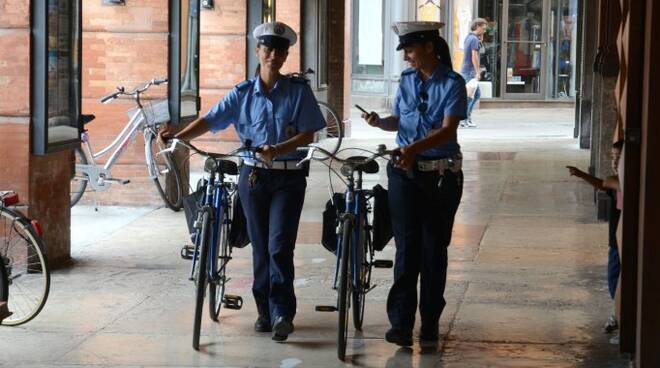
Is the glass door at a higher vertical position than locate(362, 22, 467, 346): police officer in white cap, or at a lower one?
higher

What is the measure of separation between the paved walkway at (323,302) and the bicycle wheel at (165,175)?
0.19m

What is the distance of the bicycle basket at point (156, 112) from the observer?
504 inches

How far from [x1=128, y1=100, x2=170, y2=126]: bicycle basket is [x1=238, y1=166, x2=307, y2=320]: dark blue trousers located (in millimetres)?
5447

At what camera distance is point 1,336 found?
751cm

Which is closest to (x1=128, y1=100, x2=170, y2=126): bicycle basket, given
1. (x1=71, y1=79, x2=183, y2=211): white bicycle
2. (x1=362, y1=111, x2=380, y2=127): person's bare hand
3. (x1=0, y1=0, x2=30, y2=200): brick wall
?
(x1=71, y1=79, x2=183, y2=211): white bicycle

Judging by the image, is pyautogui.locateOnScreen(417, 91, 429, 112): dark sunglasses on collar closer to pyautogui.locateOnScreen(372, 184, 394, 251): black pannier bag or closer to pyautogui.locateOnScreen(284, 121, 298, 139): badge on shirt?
pyautogui.locateOnScreen(372, 184, 394, 251): black pannier bag

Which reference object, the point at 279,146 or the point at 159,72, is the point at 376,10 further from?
the point at 279,146

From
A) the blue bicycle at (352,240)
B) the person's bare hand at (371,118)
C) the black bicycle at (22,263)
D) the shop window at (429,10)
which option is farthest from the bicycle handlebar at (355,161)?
the shop window at (429,10)

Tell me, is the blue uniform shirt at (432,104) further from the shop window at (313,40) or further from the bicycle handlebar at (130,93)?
the shop window at (313,40)

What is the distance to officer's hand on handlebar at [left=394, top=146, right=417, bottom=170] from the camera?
6875 millimetres

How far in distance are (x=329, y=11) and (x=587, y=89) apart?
17.5 feet

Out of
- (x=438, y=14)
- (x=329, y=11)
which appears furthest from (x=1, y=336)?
(x=438, y=14)

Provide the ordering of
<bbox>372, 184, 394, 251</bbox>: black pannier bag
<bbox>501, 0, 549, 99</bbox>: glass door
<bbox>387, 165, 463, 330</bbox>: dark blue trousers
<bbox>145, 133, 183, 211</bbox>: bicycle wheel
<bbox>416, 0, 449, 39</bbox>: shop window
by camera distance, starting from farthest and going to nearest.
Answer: <bbox>501, 0, 549, 99</bbox>: glass door, <bbox>416, 0, 449, 39</bbox>: shop window, <bbox>145, 133, 183, 211</bbox>: bicycle wheel, <bbox>372, 184, 394, 251</bbox>: black pannier bag, <bbox>387, 165, 463, 330</bbox>: dark blue trousers

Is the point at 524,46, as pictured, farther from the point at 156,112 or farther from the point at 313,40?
the point at 156,112
